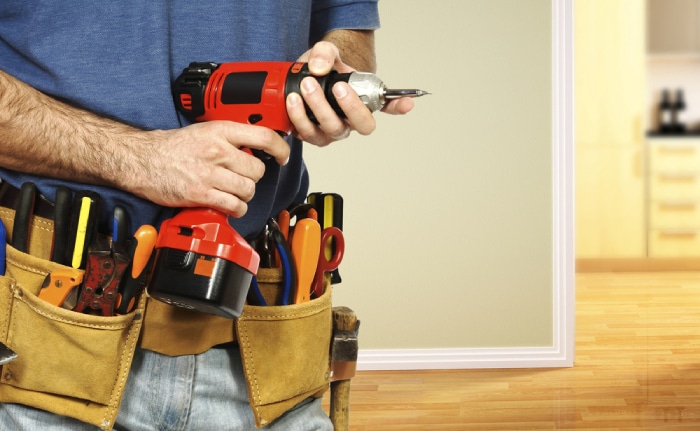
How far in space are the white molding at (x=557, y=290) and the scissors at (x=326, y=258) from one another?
229 centimetres

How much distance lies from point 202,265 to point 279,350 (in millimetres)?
217

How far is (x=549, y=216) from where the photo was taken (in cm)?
328

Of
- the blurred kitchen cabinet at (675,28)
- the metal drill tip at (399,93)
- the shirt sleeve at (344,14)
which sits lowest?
the metal drill tip at (399,93)

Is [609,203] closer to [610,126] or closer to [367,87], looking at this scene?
[610,126]

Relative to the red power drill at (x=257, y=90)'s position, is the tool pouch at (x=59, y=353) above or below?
below

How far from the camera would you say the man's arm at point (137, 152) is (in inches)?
31.9

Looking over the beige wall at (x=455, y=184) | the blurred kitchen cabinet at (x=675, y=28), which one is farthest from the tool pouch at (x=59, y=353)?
the blurred kitchen cabinet at (x=675, y=28)

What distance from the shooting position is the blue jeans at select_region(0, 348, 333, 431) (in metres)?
0.86

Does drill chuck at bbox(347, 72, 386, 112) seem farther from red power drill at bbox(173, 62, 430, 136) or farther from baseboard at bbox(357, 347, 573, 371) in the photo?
baseboard at bbox(357, 347, 573, 371)

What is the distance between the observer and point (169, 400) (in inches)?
35.3

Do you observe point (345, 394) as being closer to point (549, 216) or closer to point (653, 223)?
point (549, 216)

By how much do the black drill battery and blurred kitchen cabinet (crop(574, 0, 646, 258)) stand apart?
4.77 metres

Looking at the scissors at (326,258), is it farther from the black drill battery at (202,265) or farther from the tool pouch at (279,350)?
the black drill battery at (202,265)

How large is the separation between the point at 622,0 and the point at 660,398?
3.04 meters
